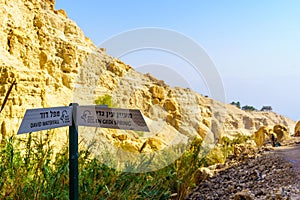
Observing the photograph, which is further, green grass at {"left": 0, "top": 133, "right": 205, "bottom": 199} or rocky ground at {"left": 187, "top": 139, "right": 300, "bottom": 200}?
rocky ground at {"left": 187, "top": 139, "right": 300, "bottom": 200}

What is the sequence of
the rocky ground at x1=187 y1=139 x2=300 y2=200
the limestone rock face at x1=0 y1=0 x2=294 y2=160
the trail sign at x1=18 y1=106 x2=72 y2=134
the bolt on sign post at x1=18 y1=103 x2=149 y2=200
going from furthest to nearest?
the limestone rock face at x1=0 y1=0 x2=294 y2=160
the rocky ground at x1=187 y1=139 x2=300 y2=200
the bolt on sign post at x1=18 y1=103 x2=149 y2=200
the trail sign at x1=18 y1=106 x2=72 y2=134

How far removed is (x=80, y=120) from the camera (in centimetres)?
222

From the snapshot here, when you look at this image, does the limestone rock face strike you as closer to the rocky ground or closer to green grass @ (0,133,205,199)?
green grass @ (0,133,205,199)

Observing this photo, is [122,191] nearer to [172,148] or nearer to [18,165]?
[18,165]

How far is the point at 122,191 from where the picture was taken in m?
2.80

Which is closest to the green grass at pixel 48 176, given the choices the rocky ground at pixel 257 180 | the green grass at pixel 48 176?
the green grass at pixel 48 176

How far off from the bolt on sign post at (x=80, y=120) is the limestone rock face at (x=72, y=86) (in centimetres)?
33

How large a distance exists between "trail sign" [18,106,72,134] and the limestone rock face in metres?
0.18

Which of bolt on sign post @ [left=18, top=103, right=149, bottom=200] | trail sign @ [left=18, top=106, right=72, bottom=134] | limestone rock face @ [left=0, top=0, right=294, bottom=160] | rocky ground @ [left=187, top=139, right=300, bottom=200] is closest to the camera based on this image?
trail sign @ [left=18, top=106, right=72, bottom=134]

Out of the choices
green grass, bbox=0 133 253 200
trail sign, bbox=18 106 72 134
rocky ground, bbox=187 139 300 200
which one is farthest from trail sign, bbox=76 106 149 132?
rocky ground, bbox=187 139 300 200

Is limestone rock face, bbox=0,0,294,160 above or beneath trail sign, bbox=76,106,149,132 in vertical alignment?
above

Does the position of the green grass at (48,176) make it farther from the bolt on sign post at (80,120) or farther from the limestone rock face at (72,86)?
the limestone rock face at (72,86)

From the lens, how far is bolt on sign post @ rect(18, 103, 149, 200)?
81.9 inches

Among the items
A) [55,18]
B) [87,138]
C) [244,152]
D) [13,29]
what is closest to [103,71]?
[55,18]
